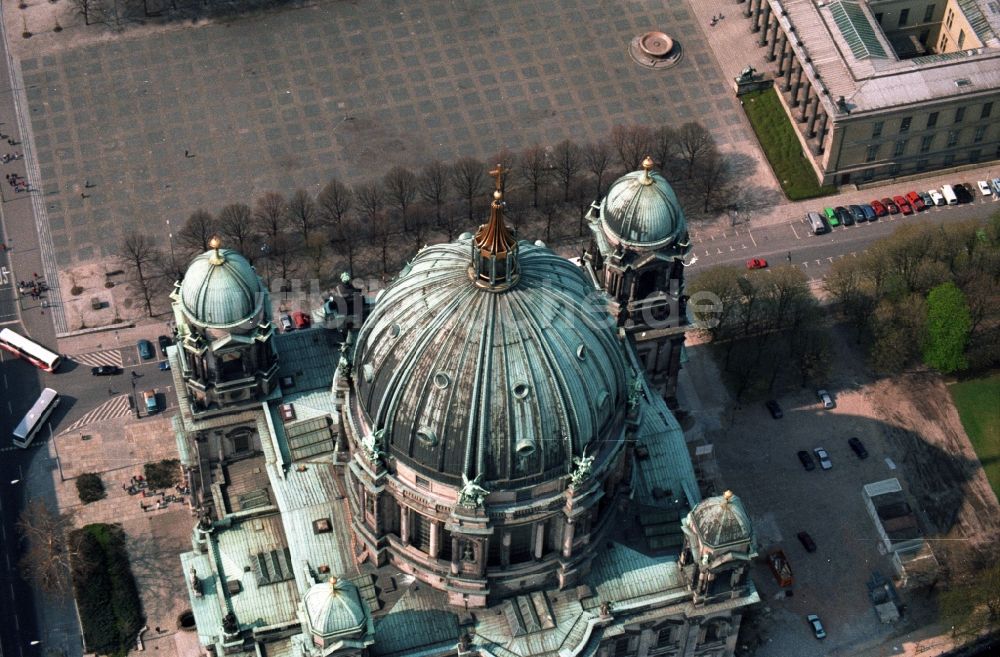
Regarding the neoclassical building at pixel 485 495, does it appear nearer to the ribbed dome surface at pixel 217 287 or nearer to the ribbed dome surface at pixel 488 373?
the ribbed dome surface at pixel 488 373

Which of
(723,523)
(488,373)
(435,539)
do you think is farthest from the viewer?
(435,539)

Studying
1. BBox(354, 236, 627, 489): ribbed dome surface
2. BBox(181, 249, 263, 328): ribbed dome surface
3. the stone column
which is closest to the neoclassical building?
BBox(354, 236, 627, 489): ribbed dome surface

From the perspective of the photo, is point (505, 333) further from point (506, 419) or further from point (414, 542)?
point (414, 542)

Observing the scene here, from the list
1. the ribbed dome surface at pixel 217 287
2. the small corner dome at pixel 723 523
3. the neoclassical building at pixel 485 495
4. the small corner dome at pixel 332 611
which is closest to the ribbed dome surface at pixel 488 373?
the neoclassical building at pixel 485 495

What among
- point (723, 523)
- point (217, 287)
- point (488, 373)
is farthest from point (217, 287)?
point (723, 523)

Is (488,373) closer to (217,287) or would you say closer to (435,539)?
(435,539)

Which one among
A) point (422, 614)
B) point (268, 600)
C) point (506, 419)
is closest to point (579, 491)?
point (506, 419)

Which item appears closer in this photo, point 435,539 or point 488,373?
point 488,373
